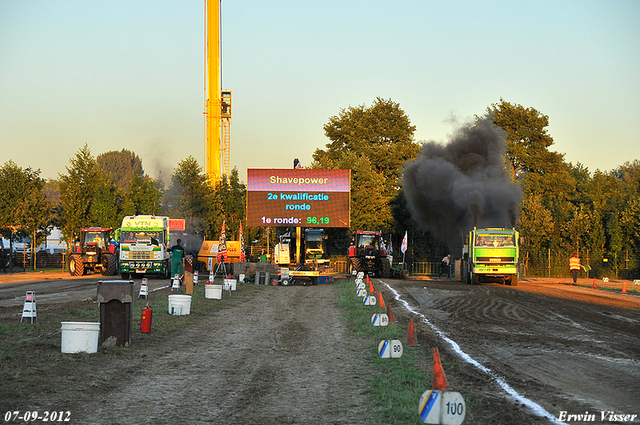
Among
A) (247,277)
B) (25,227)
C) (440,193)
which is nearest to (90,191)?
(25,227)

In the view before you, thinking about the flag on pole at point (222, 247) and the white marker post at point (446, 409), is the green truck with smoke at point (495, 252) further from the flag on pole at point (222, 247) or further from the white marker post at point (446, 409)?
the white marker post at point (446, 409)

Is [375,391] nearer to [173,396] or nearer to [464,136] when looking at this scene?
[173,396]

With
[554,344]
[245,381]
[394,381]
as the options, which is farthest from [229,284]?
[394,381]

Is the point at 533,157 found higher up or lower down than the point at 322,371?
higher up

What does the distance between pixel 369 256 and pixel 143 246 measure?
15.3 metres

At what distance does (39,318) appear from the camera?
54.1ft

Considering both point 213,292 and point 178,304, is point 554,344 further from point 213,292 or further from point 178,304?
point 213,292

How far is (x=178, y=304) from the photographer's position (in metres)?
18.5

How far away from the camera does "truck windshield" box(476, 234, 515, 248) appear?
35719 mm

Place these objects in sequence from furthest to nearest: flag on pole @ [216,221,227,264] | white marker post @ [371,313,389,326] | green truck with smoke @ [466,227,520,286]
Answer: green truck with smoke @ [466,227,520,286] < flag on pole @ [216,221,227,264] < white marker post @ [371,313,389,326]

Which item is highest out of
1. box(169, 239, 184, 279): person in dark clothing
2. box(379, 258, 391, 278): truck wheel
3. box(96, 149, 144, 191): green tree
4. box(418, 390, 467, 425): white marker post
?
box(96, 149, 144, 191): green tree

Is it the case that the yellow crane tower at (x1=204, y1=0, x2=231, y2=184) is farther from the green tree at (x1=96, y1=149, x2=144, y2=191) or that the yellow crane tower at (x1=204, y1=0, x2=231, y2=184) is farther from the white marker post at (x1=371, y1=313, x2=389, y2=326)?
the green tree at (x1=96, y1=149, x2=144, y2=191)

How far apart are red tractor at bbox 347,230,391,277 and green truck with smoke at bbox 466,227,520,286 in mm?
8462

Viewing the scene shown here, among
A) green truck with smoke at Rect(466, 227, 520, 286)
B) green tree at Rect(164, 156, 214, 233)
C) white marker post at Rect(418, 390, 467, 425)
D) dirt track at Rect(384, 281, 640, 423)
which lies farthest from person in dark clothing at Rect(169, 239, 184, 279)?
green tree at Rect(164, 156, 214, 233)
